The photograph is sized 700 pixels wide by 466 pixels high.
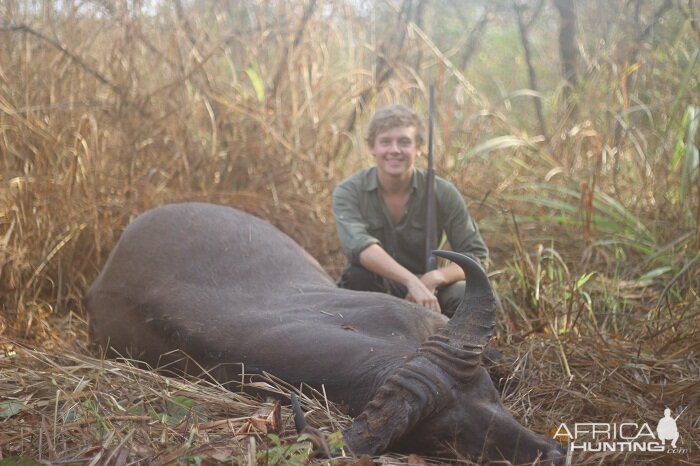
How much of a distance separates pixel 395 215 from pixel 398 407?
246 centimetres

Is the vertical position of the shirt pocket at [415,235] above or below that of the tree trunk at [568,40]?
below

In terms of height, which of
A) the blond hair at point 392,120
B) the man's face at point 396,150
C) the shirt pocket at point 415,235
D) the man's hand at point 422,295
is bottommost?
the man's hand at point 422,295

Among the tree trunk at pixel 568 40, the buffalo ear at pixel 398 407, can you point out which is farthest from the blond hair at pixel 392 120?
the tree trunk at pixel 568 40

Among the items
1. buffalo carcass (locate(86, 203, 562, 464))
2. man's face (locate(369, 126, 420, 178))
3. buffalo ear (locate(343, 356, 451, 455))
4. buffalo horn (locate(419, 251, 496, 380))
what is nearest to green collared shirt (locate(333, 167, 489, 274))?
man's face (locate(369, 126, 420, 178))

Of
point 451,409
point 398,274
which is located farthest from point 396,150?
point 451,409

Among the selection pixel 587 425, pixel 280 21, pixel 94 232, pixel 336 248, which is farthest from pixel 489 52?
pixel 587 425

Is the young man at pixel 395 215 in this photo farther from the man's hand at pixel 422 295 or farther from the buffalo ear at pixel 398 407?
the buffalo ear at pixel 398 407

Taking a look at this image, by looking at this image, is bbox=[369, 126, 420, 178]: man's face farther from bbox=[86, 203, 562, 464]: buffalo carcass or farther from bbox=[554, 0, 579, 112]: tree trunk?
bbox=[554, 0, 579, 112]: tree trunk

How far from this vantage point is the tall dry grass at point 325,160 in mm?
4332

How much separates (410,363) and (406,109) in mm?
2453

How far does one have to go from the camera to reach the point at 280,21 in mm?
6637

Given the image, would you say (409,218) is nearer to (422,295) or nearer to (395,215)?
(395,215)

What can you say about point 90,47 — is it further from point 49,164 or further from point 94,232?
point 94,232

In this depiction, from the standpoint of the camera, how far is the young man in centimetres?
466
